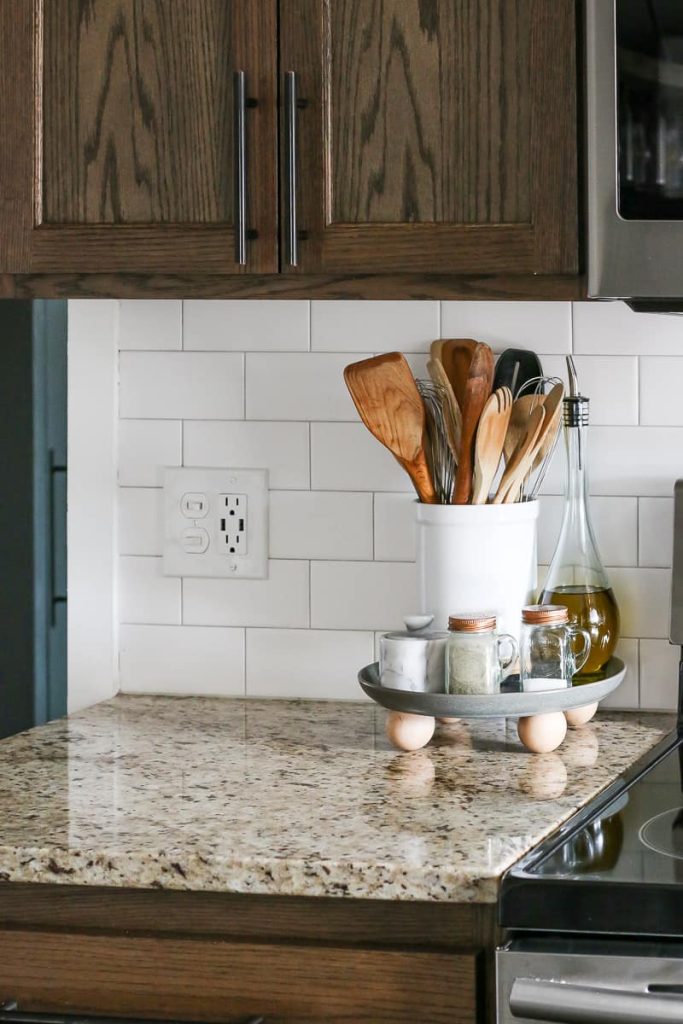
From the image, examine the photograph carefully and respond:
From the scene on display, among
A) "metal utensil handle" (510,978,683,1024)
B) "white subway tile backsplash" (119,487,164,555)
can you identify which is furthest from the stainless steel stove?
"white subway tile backsplash" (119,487,164,555)

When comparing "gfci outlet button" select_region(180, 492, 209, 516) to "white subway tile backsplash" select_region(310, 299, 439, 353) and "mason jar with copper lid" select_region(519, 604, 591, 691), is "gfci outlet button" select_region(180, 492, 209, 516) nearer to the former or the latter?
"white subway tile backsplash" select_region(310, 299, 439, 353)

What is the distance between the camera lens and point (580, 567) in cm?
164

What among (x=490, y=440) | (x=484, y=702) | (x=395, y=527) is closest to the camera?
(x=484, y=702)

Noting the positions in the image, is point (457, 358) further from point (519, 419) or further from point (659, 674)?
point (659, 674)

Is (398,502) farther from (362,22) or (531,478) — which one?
(362,22)

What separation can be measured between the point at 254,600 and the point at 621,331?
0.61 m

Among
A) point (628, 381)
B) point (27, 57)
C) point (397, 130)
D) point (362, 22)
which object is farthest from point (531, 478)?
point (27, 57)

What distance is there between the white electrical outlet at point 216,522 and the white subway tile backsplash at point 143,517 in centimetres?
2

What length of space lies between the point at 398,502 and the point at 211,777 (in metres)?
0.51

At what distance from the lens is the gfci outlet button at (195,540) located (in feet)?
5.85

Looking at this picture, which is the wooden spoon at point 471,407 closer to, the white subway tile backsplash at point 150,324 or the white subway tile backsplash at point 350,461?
the white subway tile backsplash at point 350,461

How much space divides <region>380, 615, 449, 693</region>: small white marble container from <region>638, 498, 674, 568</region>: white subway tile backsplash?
37 centimetres

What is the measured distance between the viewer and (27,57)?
1472 mm

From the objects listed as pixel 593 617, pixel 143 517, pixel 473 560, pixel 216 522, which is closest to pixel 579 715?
pixel 593 617
